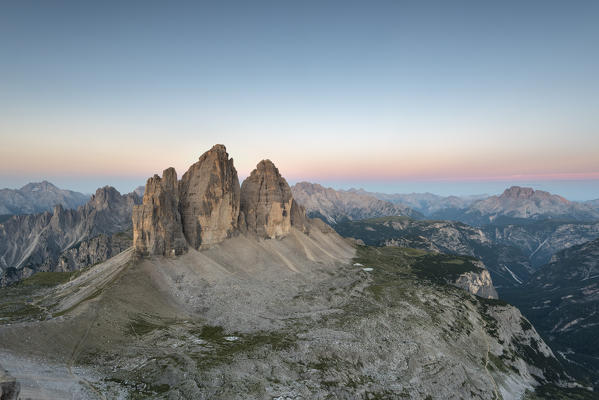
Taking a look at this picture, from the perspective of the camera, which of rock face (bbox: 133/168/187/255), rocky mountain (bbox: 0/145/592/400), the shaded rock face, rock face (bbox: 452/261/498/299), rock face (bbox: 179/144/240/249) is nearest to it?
rocky mountain (bbox: 0/145/592/400)

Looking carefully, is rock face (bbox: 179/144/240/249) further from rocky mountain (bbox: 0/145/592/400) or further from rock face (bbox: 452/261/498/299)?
rock face (bbox: 452/261/498/299)

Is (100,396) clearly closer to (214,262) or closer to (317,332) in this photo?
(317,332)

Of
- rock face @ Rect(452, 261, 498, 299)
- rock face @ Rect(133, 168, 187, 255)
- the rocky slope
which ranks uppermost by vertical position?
rock face @ Rect(133, 168, 187, 255)

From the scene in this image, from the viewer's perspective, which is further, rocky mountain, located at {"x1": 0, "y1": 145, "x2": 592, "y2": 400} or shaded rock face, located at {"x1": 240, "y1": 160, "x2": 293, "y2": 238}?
shaded rock face, located at {"x1": 240, "y1": 160, "x2": 293, "y2": 238}

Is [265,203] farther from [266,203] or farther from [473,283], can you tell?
[473,283]

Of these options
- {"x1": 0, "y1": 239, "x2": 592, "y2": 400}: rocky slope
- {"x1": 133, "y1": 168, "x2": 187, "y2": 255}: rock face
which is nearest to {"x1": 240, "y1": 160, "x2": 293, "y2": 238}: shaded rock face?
{"x1": 0, "y1": 239, "x2": 592, "y2": 400}: rocky slope

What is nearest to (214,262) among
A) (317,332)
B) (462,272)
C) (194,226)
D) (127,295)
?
(194,226)

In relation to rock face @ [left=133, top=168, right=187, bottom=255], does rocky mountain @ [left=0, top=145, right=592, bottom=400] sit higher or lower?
lower

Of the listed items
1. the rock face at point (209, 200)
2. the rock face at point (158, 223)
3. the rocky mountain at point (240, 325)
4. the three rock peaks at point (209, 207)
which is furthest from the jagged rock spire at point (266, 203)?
the rock face at point (158, 223)

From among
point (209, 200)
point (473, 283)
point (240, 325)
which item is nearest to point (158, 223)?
point (209, 200)
